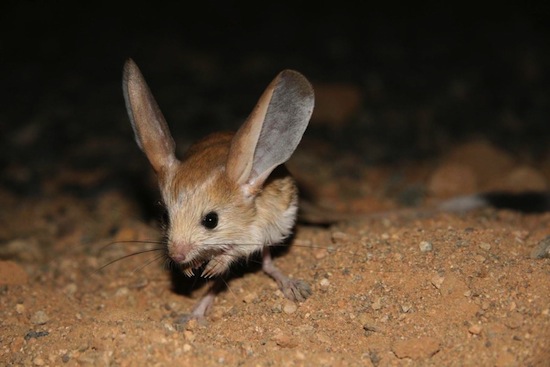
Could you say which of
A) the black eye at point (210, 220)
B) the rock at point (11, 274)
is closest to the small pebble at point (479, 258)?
the black eye at point (210, 220)

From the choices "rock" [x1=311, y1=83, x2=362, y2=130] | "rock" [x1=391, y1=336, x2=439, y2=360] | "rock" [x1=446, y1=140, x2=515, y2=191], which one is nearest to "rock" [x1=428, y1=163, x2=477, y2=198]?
"rock" [x1=446, y1=140, x2=515, y2=191]

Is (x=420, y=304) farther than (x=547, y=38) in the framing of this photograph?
No

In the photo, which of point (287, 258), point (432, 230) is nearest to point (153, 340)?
point (287, 258)

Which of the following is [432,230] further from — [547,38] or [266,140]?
[547,38]

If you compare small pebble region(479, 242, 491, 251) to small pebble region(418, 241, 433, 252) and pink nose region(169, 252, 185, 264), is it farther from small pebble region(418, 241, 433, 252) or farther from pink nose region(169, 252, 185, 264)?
pink nose region(169, 252, 185, 264)

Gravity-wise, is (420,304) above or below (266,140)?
below

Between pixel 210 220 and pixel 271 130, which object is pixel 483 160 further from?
pixel 210 220
